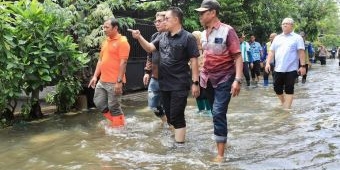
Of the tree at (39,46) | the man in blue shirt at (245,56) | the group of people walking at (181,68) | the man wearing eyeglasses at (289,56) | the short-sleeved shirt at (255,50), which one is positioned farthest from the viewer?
the short-sleeved shirt at (255,50)

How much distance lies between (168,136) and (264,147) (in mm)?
1577

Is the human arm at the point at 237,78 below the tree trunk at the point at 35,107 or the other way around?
the other way around

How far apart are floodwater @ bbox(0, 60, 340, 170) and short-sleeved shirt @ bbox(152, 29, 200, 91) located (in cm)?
86

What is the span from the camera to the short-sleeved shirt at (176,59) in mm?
6109

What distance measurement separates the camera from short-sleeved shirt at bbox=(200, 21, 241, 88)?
5.50 meters

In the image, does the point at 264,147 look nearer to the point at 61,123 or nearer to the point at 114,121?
the point at 114,121

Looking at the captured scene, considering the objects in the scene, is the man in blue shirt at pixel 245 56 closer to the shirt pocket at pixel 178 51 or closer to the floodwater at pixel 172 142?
the floodwater at pixel 172 142

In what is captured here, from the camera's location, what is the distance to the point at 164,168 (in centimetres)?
520

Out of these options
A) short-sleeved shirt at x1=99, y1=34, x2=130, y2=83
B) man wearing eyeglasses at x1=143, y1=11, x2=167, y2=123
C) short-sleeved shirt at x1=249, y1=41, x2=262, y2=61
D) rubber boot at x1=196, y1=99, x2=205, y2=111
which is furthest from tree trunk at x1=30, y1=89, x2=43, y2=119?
short-sleeved shirt at x1=249, y1=41, x2=262, y2=61

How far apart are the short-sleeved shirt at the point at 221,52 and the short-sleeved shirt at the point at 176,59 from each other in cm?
44

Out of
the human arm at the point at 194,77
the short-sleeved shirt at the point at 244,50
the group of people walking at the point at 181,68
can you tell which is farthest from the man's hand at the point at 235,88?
the short-sleeved shirt at the point at 244,50

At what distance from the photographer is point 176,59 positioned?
6176 millimetres

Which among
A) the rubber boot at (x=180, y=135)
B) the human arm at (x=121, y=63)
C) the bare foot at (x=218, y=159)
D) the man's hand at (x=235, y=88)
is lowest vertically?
the bare foot at (x=218, y=159)

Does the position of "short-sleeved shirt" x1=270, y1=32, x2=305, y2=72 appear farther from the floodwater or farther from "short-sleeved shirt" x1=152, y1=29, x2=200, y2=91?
"short-sleeved shirt" x1=152, y1=29, x2=200, y2=91
